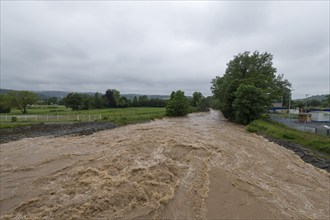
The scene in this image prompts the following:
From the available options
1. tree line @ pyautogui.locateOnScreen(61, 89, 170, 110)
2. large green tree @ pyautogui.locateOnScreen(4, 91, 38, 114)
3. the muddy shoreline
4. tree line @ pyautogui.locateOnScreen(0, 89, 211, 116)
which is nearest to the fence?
the muddy shoreline

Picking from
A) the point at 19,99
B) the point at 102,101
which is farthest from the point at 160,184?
the point at 102,101

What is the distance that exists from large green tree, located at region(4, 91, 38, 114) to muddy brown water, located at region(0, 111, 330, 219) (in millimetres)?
47732

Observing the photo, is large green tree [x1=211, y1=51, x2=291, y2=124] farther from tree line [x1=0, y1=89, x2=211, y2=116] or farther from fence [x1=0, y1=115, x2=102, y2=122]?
fence [x1=0, y1=115, x2=102, y2=122]

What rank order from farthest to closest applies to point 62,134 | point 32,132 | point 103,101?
point 103,101 → point 32,132 → point 62,134

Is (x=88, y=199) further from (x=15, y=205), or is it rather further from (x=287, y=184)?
(x=287, y=184)

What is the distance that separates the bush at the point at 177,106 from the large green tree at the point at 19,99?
114ft

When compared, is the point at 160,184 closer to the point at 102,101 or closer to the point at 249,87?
the point at 249,87

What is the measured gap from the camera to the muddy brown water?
25.5 ft

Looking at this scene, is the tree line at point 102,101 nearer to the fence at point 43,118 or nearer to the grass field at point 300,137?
the fence at point 43,118

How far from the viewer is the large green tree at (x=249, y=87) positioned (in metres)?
33.2

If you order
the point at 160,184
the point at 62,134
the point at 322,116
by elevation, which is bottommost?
the point at 160,184

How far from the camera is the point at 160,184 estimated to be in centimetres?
972

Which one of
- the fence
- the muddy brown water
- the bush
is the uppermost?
the bush

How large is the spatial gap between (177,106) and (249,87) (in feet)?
76.4
